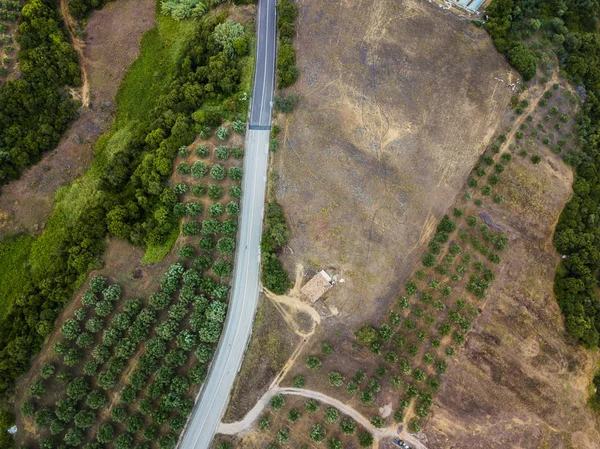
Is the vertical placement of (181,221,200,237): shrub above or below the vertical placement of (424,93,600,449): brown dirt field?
above

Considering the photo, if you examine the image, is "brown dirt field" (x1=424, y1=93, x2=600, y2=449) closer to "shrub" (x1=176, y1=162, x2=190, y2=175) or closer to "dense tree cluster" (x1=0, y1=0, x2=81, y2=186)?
"shrub" (x1=176, y1=162, x2=190, y2=175)

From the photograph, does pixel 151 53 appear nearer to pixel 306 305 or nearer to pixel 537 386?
pixel 306 305

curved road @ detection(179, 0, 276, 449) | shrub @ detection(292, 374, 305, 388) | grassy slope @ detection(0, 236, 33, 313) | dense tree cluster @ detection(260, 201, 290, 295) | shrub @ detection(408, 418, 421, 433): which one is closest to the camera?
shrub @ detection(408, 418, 421, 433)

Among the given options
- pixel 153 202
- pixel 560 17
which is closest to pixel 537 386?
pixel 153 202

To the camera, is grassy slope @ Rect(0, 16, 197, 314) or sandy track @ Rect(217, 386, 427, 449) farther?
grassy slope @ Rect(0, 16, 197, 314)

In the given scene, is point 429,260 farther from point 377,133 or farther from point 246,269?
point 246,269

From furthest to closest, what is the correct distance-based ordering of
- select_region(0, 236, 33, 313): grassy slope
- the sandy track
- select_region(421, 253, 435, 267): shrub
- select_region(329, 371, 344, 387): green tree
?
select_region(0, 236, 33, 313): grassy slope → select_region(421, 253, 435, 267): shrub → the sandy track → select_region(329, 371, 344, 387): green tree

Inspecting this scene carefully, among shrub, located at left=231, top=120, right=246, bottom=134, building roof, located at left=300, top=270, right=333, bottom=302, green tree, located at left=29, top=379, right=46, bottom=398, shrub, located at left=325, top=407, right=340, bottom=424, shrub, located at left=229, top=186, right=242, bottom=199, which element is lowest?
green tree, located at left=29, top=379, right=46, bottom=398

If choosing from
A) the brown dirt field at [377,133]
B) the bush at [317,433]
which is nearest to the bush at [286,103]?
the brown dirt field at [377,133]

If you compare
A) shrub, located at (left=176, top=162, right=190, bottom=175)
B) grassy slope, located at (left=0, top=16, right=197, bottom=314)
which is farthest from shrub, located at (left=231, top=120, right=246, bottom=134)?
grassy slope, located at (left=0, top=16, right=197, bottom=314)
